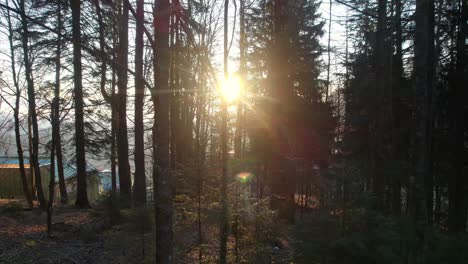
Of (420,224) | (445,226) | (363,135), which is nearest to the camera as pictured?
(420,224)

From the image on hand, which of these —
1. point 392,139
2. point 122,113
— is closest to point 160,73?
point 122,113

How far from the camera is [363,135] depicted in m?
14.5

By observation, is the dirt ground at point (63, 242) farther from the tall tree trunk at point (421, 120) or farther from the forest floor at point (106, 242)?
the tall tree trunk at point (421, 120)

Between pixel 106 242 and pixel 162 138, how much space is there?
14.9ft

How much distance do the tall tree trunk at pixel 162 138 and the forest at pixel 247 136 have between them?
16 mm

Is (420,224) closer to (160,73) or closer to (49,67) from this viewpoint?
(160,73)

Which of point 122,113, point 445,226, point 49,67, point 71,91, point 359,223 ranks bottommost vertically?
point 445,226

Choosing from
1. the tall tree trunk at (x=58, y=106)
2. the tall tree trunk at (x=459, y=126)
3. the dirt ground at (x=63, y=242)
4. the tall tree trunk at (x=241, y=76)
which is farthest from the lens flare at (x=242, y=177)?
the tall tree trunk at (x=459, y=126)

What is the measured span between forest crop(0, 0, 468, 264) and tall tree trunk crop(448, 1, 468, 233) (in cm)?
5

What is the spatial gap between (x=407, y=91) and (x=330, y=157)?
15.5ft

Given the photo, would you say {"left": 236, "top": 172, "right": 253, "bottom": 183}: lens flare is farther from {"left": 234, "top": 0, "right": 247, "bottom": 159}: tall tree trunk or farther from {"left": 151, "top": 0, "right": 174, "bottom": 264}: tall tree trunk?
{"left": 151, "top": 0, "right": 174, "bottom": 264}: tall tree trunk

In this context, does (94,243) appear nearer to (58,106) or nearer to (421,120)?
(58,106)

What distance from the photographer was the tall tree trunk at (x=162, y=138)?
346 cm

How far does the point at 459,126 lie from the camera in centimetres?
1088
